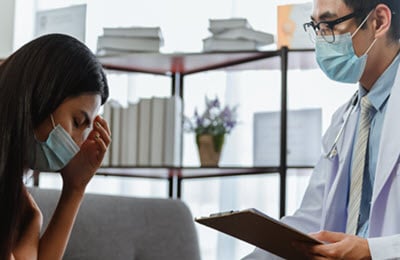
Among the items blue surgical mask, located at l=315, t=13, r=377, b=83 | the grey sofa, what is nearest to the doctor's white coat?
blue surgical mask, located at l=315, t=13, r=377, b=83

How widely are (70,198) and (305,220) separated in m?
0.66

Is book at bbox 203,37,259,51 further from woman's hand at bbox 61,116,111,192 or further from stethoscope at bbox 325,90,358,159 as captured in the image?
woman's hand at bbox 61,116,111,192

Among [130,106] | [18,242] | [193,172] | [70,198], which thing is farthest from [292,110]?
[18,242]

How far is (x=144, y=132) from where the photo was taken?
2562mm

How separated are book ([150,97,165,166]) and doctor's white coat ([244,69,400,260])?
2.45 ft

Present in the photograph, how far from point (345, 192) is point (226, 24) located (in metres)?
0.91

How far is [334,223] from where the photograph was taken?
181cm

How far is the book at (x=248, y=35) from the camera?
2439mm

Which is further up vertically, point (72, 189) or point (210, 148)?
point (210, 148)

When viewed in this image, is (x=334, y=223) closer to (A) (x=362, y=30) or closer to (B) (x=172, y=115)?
(A) (x=362, y=30)

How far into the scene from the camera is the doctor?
1647 mm

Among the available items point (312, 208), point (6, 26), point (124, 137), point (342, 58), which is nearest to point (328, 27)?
point (342, 58)

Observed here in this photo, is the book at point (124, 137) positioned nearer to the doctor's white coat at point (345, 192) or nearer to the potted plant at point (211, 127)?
the potted plant at point (211, 127)

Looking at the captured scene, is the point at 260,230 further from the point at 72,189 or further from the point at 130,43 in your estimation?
the point at 130,43
